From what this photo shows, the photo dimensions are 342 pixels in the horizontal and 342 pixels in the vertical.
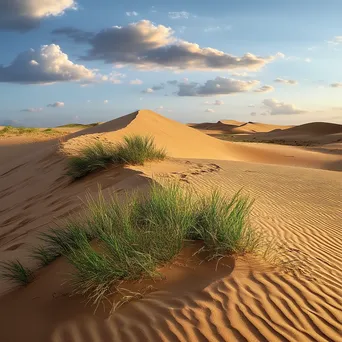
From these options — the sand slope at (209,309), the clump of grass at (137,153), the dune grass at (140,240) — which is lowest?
the sand slope at (209,309)

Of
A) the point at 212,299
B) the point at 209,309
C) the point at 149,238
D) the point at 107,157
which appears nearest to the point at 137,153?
the point at 107,157

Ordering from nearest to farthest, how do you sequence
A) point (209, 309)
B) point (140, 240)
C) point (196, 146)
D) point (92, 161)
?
point (209, 309) → point (140, 240) → point (92, 161) → point (196, 146)

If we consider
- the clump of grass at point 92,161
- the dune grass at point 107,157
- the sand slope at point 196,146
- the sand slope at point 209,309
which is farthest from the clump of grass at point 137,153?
the sand slope at point 209,309

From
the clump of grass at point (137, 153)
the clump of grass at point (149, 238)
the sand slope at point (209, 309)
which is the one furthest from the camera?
the clump of grass at point (137, 153)

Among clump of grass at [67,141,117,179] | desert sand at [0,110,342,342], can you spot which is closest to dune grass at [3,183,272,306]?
desert sand at [0,110,342,342]

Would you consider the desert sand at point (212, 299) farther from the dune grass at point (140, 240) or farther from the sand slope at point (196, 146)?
the sand slope at point (196, 146)

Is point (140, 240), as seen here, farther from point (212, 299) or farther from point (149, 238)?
point (212, 299)

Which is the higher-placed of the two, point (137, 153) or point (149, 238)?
point (137, 153)

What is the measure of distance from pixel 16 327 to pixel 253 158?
20.1 metres

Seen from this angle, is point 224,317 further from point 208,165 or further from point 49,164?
point 49,164

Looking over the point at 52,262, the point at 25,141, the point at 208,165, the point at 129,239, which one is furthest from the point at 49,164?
the point at 25,141

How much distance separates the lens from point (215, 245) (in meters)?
4.74

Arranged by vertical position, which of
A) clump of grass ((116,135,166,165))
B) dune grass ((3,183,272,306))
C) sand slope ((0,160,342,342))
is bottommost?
sand slope ((0,160,342,342))

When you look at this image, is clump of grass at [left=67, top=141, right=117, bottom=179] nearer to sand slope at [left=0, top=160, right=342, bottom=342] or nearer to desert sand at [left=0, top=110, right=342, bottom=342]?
desert sand at [left=0, top=110, right=342, bottom=342]
